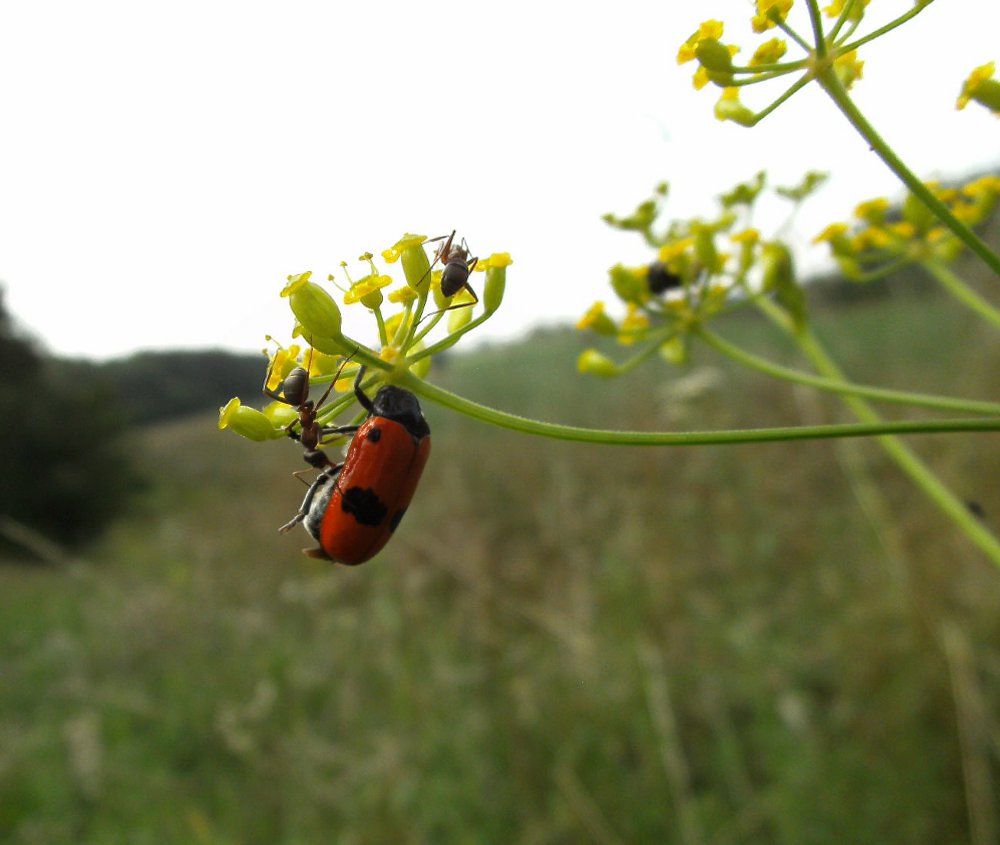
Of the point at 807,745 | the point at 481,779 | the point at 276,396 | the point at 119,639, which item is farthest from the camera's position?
the point at 119,639

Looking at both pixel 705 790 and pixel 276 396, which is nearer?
pixel 276 396

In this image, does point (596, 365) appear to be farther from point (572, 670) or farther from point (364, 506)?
point (572, 670)

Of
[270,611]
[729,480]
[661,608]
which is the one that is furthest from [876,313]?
[270,611]

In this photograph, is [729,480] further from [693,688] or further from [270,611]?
[270,611]

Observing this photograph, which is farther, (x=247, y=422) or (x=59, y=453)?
(x=59, y=453)

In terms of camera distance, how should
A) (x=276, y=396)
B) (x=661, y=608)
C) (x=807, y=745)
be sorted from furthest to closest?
1. (x=661, y=608)
2. (x=807, y=745)
3. (x=276, y=396)

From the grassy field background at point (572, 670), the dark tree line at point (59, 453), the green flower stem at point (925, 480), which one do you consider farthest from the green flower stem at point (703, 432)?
the dark tree line at point (59, 453)

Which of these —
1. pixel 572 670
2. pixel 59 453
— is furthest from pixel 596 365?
pixel 59 453

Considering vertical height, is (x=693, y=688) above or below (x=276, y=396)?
below

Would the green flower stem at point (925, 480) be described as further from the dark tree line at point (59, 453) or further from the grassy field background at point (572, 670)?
the dark tree line at point (59, 453)
